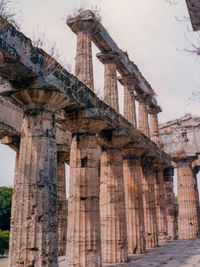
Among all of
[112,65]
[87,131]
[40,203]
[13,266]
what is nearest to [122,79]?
[112,65]

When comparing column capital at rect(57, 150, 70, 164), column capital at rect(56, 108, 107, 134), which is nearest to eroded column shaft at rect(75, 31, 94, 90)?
column capital at rect(56, 108, 107, 134)

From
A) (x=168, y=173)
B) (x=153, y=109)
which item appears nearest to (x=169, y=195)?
(x=168, y=173)

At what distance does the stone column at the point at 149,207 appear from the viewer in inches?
739

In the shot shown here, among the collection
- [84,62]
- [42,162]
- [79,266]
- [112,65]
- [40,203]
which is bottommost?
[79,266]

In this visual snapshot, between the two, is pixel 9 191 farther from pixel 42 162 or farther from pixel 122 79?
pixel 42 162

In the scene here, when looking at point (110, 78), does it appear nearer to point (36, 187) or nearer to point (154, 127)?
point (36, 187)

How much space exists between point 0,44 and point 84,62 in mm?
6104

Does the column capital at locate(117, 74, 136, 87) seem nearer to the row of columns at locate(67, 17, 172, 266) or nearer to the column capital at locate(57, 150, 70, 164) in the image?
the row of columns at locate(67, 17, 172, 266)

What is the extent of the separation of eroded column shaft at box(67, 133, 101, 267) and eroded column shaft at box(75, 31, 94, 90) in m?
2.49

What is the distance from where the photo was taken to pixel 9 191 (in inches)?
1786

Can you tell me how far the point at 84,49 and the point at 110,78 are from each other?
2.71 metres

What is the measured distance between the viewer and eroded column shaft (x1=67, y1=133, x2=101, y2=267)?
412 inches

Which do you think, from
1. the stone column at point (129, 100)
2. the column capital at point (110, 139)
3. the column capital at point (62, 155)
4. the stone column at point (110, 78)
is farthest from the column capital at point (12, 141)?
the stone column at point (129, 100)

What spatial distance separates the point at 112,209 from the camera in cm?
1323
